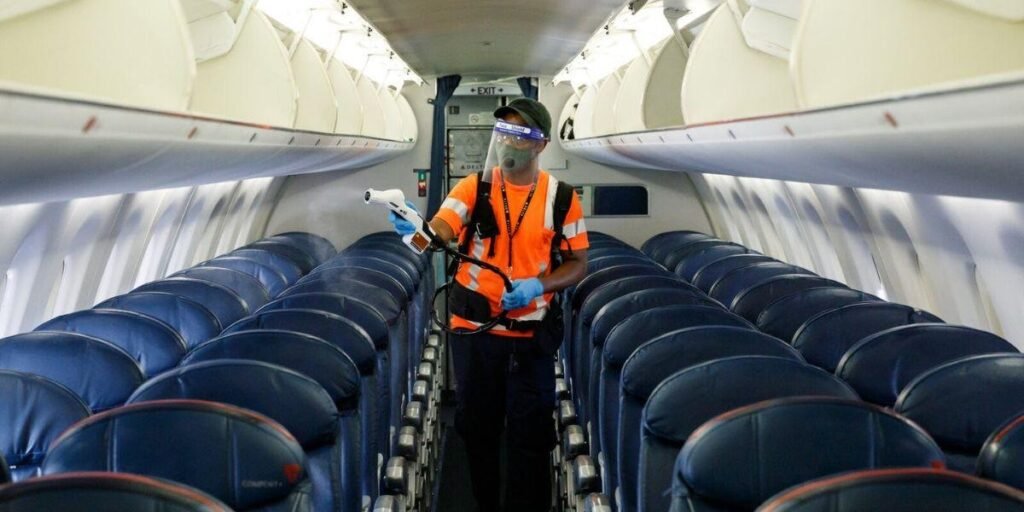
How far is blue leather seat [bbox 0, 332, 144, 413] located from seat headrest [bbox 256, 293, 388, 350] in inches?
57.4

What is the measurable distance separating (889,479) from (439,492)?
229 inches

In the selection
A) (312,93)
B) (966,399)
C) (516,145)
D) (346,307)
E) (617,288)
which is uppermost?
(312,93)

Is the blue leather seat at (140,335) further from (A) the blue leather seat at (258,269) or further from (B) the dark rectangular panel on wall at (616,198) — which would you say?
(B) the dark rectangular panel on wall at (616,198)

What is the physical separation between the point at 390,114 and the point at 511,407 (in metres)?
6.21

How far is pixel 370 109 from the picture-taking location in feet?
33.0

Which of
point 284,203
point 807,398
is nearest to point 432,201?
point 284,203

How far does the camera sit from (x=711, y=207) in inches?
477

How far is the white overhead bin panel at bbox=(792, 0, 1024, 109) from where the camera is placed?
328 cm

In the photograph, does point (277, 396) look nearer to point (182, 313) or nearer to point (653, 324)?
point (653, 324)

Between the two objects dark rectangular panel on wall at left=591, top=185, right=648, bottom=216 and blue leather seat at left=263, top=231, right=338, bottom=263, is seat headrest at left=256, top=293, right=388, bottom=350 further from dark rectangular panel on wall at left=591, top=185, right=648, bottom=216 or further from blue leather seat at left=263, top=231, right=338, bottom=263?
dark rectangular panel on wall at left=591, top=185, right=648, bottom=216

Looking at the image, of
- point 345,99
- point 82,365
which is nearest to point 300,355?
point 82,365

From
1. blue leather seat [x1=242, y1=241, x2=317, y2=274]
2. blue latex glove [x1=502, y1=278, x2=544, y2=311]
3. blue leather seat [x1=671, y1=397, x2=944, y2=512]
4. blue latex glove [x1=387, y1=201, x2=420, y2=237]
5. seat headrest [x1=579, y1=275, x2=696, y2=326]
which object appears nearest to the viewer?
blue leather seat [x1=671, y1=397, x2=944, y2=512]

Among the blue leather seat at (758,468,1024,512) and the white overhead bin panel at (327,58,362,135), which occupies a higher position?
the white overhead bin panel at (327,58,362,135)

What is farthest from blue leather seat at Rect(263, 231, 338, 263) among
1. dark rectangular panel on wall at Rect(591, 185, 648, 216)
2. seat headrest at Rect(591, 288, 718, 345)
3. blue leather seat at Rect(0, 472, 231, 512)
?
blue leather seat at Rect(0, 472, 231, 512)
